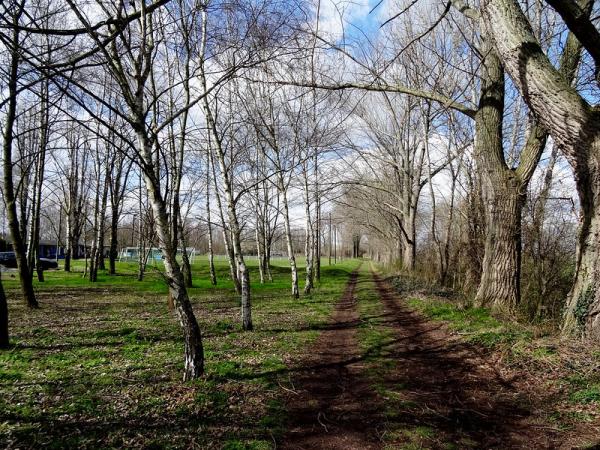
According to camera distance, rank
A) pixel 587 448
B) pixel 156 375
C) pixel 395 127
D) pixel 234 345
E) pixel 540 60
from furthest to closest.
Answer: pixel 395 127 → pixel 234 345 → pixel 540 60 → pixel 156 375 → pixel 587 448

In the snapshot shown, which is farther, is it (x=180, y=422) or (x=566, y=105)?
(x=566, y=105)

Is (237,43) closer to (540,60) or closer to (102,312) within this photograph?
(540,60)

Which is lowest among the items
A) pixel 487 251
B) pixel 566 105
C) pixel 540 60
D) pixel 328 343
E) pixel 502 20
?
pixel 328 343

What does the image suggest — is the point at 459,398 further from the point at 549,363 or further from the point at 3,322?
the point at 3,322

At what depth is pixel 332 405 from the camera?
163 inches

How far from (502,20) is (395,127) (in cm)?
1630

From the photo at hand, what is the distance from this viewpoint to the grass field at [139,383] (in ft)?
11.3

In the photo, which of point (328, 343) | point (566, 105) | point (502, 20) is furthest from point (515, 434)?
→ point (502, 20)

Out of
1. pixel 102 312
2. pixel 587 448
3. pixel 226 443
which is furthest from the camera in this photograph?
pixel 102 312

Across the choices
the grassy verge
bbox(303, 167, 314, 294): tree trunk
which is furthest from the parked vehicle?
the grassy verge

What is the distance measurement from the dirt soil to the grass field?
0.40 metres

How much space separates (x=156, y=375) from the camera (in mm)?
4941

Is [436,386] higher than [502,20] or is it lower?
lower

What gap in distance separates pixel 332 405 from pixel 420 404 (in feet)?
3.20
